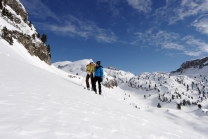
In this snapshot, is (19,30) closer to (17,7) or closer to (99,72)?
(17,7)

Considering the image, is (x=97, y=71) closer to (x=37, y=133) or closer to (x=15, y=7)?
(x=37, y=133)

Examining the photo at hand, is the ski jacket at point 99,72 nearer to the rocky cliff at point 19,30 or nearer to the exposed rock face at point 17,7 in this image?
the rocky cliff at point 19,30

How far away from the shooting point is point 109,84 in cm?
17038

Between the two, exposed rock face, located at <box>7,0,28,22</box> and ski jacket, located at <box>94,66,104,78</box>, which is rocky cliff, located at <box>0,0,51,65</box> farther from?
ski jacket, located at <box>94,66,104,78</box>

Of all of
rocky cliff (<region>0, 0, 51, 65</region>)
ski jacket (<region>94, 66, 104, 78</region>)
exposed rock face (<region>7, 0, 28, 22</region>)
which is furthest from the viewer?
exposed rock face (<region>7, 0, 28, 22</region>)

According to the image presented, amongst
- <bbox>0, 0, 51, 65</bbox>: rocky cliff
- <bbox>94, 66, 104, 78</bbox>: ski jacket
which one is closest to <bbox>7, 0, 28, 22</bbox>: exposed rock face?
<bbox>0, 0, 51, 65</bbox>: rocky cliff

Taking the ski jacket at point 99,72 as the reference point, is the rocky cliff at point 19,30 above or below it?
above

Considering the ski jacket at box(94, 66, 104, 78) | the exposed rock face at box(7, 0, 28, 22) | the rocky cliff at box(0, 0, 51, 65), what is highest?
the exposed rock face at box(7, 0, 28, 22)

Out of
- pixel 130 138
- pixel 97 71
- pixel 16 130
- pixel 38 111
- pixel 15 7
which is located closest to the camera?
pixel 16 130

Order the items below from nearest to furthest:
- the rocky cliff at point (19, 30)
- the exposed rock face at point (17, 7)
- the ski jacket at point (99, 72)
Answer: the ski jacket at point (99, 72), the rocky cliff at point (19, 30), the exposed rock face at point (17, 7)

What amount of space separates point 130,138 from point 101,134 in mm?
1087

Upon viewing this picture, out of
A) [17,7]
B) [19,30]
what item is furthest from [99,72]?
[17,7]

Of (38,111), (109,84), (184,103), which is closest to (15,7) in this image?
(38,111)

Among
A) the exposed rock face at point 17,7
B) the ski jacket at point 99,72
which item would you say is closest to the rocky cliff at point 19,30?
the exposed rock face at point 17,7
